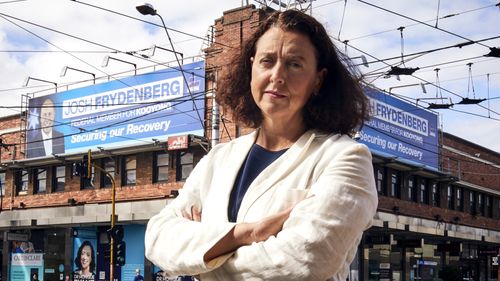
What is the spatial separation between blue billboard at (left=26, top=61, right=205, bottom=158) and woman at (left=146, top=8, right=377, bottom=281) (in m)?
22.5

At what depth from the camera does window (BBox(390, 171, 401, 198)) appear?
3177cm

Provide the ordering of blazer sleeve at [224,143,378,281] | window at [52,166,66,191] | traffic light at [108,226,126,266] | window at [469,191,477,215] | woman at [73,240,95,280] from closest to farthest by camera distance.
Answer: blazer sleeve at [224,143,378,281] → traffic light at [108,226,126,266] → woman at [73,240,95,280] → window at [52,166,66,191] → window at [469,191,477,215]

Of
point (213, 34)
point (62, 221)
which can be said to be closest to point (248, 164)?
point (213, 34)

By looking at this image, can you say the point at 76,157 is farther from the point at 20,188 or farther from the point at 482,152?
the point at 482,152

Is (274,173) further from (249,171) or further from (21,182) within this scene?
(21,182)

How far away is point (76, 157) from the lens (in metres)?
31.1

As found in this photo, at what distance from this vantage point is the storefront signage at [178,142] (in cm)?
2619

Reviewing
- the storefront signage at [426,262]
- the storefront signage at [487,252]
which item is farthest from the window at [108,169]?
the storefront signage at [487,252]

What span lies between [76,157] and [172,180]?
5372 millimetres

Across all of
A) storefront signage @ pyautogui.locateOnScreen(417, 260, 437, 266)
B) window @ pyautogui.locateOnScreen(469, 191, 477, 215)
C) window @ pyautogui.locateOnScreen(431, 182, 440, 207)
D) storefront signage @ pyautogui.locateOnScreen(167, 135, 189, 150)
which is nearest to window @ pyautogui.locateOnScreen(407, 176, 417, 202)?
window @ pyautogui.locateOnScreen(431, 182, 440, 207)

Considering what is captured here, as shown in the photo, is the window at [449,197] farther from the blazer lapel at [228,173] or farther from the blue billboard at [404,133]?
the blazer lapel at [228,173]

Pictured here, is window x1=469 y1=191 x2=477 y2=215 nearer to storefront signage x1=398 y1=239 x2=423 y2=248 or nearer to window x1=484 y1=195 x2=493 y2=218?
window x1=484 y1=195 x2=493 y2=218

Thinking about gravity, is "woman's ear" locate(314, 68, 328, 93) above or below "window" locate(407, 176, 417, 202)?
below

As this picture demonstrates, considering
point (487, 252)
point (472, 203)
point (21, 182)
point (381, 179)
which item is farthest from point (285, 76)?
point (487, 252)
